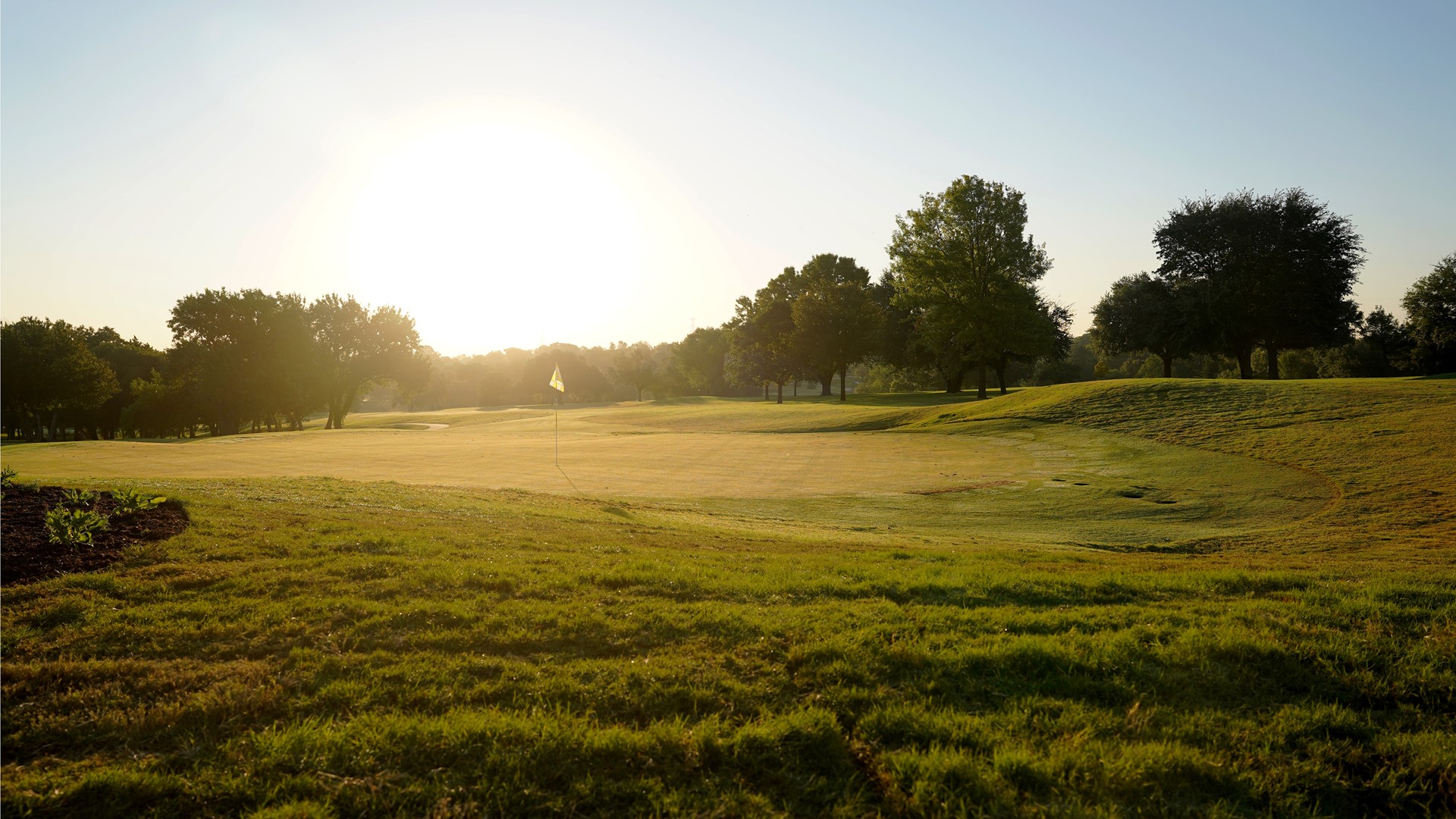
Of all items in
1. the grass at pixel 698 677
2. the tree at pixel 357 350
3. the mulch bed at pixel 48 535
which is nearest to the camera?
the grass at pixel 698 677

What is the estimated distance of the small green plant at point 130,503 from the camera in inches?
370

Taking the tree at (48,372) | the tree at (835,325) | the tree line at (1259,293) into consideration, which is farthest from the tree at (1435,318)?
the tree at (48,372)

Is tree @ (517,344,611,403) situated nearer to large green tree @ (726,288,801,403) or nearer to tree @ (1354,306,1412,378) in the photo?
large green tree @ (726,288,801,403)

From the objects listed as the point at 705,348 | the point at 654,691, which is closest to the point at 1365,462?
the point at 654,691

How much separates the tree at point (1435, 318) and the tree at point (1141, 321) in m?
20.3

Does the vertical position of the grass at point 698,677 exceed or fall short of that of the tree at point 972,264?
it falls short

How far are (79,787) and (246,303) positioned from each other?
79.4 metres

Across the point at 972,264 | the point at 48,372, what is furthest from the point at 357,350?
the point at 972,264

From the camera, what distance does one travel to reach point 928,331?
176ft

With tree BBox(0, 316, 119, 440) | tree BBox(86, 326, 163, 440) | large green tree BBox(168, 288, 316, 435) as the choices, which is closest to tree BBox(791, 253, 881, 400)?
large green tree BBox(168, 288, 316, 435)

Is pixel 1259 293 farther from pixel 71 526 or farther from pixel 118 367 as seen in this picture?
pixel 118 367

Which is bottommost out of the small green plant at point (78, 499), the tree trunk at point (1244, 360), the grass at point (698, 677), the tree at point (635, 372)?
the grass at point (698, 677)

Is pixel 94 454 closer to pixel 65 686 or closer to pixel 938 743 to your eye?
pixel 65 686

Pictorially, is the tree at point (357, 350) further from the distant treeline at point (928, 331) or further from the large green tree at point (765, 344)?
the large green tree at point (765, 344)
